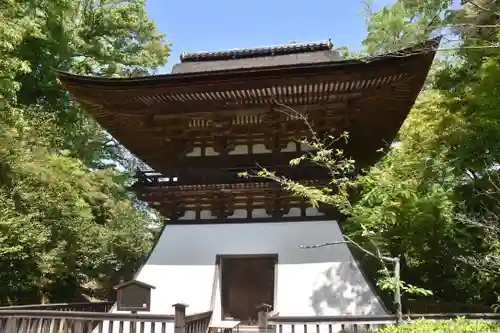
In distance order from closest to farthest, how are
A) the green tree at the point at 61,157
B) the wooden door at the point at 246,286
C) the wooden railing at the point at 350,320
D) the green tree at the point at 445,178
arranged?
the wooden railing at the point at 350,320
the green tree at the point at 445,178
the wooden door at the point at 246,286
the green tree at the point at 61,157

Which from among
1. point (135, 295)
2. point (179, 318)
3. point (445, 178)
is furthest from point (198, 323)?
point (445, 178)

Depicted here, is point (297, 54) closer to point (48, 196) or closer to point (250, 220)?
point (250, 220)

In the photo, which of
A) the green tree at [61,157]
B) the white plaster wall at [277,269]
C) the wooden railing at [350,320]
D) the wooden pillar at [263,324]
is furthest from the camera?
the green tree at [61,157]

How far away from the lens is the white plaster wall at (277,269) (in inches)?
278

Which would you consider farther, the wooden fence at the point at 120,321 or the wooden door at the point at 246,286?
the wooden door at the point at 246,286

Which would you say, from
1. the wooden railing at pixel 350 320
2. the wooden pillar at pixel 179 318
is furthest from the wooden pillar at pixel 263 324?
the wooden pillar at pixel 179 318

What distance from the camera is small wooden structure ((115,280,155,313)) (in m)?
7.29

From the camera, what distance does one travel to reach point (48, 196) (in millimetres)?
11969

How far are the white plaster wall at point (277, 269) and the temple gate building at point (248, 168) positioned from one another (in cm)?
2

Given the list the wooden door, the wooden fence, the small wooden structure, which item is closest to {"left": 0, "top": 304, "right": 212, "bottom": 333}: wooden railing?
the wooden fence

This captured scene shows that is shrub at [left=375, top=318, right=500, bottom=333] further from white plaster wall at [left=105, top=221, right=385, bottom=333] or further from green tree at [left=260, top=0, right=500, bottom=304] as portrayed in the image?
white plaster wall at [left=105, top=221, right=385, bottom=333]

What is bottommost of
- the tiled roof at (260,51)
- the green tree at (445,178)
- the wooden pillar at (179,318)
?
the wooden pillar at (179,318)

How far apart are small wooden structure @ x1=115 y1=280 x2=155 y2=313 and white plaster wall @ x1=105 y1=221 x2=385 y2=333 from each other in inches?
9.0

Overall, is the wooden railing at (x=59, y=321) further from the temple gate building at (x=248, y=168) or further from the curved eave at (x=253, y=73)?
the curved eave at (x=253, y=73)
